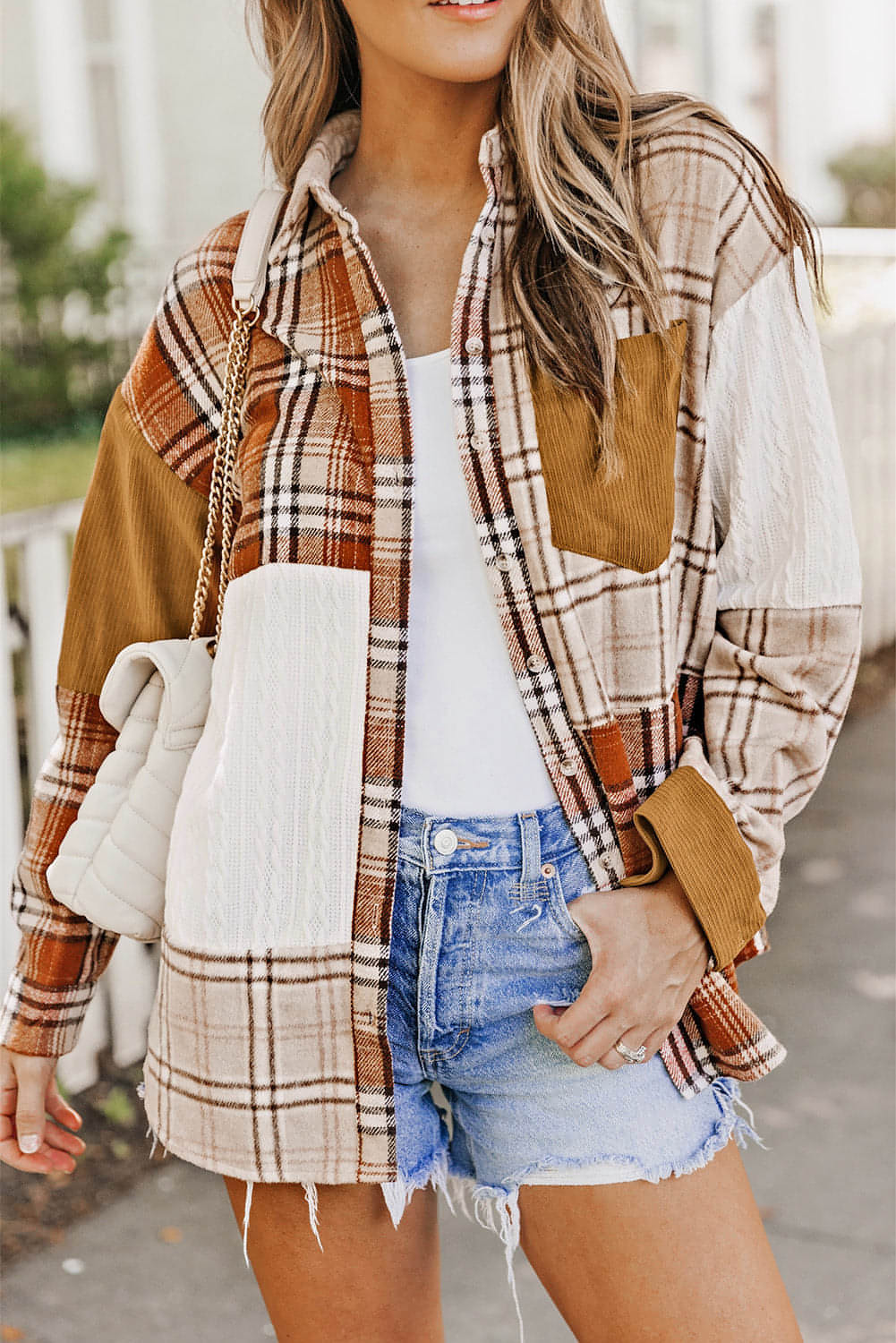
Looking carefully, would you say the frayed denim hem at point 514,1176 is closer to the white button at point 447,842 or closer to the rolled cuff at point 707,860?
the rolled cuff at point 707,860

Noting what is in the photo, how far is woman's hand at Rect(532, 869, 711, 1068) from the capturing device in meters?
1.53

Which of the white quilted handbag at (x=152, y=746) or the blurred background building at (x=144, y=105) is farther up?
the blurred background building at (x=144, y=105)

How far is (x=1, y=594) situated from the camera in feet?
11.7

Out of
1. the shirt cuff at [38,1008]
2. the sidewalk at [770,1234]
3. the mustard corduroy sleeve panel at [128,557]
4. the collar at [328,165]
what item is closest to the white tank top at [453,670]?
the collar at [328,165]

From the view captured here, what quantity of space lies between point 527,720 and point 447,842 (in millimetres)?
157

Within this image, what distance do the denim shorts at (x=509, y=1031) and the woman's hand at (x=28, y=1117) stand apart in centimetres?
55

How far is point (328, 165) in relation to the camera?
6.06 feet

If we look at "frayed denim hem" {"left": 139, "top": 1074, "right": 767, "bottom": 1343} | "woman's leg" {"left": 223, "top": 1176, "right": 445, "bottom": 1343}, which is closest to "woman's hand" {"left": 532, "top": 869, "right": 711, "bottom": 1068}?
"frayed denim hem" {"left": 139, "top": 1074, "right": 767, "bottom": 1343}

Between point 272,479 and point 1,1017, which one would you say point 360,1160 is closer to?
point 1,1017

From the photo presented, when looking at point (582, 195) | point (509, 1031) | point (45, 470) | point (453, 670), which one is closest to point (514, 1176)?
point (509, 1031)

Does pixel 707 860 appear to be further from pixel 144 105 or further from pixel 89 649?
pixel 144 105

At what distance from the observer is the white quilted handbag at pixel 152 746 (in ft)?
5.84

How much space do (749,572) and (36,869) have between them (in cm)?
98

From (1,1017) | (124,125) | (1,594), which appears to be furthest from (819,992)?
(124,125)
